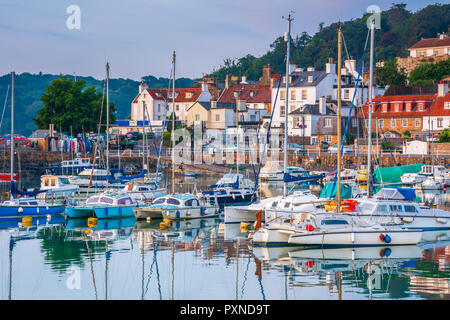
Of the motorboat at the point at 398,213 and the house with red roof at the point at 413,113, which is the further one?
the house with red roof at the point at 413,113

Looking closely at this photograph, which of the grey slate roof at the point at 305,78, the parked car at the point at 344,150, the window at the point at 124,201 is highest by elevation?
the grey slate roof at the point at 305,78

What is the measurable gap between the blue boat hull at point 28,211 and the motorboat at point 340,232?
731 inches

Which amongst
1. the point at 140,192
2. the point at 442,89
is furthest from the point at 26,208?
the point at 442,89

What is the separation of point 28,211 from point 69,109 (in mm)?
52331

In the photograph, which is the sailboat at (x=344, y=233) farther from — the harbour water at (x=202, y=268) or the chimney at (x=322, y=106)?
the chimney at (x=322, y=106)

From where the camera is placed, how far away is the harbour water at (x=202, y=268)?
26406 millimetres

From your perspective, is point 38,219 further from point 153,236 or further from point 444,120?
point 444,120

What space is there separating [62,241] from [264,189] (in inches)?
1198

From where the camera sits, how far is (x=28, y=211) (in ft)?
144

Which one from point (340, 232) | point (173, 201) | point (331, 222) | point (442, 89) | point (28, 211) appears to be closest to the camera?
point (340, 232)

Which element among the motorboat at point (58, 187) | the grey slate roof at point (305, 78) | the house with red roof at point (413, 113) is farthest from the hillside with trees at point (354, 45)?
the motorboat at point (58, 187)

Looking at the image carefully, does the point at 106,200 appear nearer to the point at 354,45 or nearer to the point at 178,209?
the point at 178,209
